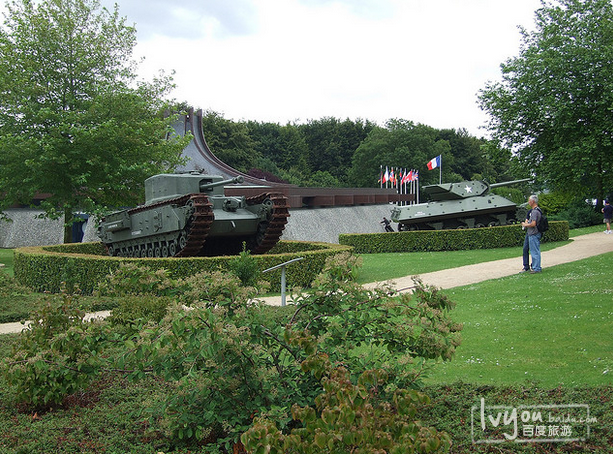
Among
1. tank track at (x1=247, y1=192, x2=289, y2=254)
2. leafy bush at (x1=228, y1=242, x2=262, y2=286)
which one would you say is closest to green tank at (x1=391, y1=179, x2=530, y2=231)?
tank track at (x1=247, y1=192, x2=289, y2=254)

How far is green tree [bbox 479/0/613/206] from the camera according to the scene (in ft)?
61.0

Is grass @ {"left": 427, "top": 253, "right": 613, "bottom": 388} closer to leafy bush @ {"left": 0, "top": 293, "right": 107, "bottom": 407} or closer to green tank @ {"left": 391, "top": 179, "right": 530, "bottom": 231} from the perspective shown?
leafy bush @ {"left": 0, "top": 293, "right": 107, "bottom": 407}

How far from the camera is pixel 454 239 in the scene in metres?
22.3

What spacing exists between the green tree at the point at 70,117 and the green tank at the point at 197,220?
A: 10.9ft

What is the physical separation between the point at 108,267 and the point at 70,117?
9417 mm

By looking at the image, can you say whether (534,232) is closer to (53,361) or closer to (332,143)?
(53,361)

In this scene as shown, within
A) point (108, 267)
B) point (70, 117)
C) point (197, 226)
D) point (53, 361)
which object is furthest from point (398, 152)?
point (53, 361)

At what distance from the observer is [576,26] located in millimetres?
21062

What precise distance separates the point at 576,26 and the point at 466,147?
171 ft

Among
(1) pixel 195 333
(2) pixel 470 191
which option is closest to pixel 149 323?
(1) pixel 195 333

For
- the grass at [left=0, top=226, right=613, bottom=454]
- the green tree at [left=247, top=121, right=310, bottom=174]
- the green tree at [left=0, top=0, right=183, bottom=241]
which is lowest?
the grass at [left=0, top=226, right=613, bottom=454]

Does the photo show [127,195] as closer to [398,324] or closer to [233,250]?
[233,250]

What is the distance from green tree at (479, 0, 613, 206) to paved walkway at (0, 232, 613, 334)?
2517 mm

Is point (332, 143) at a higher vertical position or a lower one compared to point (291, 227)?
higher
